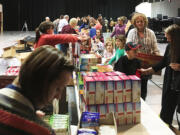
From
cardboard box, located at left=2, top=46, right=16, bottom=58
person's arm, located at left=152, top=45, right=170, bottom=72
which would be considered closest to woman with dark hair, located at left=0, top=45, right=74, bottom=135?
person's arm, located at left=152, top=45, right=170, bottom=72

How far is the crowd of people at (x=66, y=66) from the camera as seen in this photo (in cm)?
96

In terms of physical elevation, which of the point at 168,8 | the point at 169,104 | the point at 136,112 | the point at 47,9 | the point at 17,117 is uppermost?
the point at 47,9

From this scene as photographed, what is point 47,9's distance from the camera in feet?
99.8

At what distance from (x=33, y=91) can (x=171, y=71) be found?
263 centimetres

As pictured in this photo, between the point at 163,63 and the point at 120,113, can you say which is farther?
the point at 163,63

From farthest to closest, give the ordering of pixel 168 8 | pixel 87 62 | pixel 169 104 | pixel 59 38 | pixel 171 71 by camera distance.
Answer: pixel 168 8, pixel 59 38, pixel 169 104, pixel 171 71, pixel 87 62

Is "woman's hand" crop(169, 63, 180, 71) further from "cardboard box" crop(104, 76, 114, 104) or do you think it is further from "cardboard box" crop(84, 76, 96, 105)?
"cardboard box" crop(84, 76, 96, 105)

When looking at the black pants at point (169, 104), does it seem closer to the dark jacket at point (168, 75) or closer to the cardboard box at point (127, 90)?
the dark jacket at point (168, 75)

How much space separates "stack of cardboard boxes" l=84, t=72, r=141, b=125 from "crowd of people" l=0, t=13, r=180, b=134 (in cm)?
85

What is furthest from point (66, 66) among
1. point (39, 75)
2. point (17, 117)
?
point (17, 117)

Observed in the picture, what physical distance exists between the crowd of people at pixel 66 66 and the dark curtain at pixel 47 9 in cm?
2304

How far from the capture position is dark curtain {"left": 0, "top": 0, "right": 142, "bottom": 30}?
30.2 meters

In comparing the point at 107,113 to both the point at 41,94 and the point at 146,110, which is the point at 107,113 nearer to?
the point at 146,110

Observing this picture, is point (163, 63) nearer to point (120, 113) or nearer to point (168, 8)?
point (120, 113)
